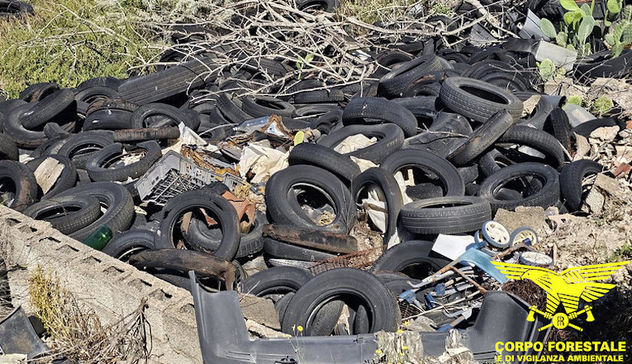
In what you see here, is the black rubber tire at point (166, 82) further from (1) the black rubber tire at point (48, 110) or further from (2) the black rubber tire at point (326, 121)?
(2) the black rubber tire at point (326, 121)

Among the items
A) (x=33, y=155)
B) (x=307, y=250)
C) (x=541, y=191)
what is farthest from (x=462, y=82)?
(x=33, y=155)

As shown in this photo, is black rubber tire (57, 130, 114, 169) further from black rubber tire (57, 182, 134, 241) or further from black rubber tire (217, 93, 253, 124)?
black rubber tire (217, 93, 253, 124)

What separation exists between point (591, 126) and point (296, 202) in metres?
Result: 3.45

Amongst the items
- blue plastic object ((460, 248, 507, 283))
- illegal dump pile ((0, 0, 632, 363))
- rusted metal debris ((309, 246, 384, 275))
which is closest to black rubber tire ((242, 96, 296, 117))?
illegal dump pile ((0, 0, 632, 363))

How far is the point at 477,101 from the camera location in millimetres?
7395

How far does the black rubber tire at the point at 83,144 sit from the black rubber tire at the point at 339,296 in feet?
14.3

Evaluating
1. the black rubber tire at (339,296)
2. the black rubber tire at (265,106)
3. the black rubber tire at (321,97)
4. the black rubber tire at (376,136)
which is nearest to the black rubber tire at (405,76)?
the black rubber tire at (321,97)

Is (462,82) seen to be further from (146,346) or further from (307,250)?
(146,346)

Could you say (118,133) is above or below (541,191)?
below

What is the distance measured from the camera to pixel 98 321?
535cm

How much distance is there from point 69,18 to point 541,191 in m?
10.1

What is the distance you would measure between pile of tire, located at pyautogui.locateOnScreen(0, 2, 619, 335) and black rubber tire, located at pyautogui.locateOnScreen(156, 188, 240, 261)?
0.01m

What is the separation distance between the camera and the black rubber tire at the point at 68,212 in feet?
21.4

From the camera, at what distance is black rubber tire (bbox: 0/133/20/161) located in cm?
815
